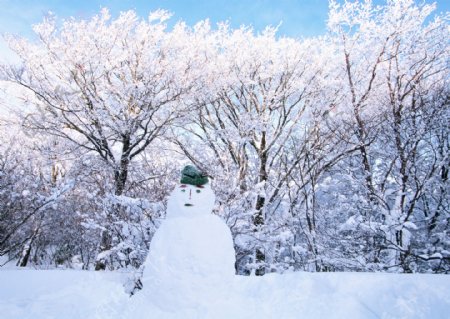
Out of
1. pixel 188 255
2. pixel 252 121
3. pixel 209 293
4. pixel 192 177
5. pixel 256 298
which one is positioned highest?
pixel 252 121

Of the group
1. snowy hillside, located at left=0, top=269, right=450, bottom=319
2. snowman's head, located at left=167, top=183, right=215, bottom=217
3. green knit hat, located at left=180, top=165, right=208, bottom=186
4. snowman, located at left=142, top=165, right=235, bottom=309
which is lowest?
snowy hillside, located at left=0, top=269, right=450, bottom=319

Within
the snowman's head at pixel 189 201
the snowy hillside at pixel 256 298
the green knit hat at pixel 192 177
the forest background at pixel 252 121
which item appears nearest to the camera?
the snowy hillside at pixel 256 298

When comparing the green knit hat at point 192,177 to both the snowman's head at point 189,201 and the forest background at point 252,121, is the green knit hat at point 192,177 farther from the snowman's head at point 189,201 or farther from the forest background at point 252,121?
the forest background at point 252,121

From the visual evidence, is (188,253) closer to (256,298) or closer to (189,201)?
(189,201)

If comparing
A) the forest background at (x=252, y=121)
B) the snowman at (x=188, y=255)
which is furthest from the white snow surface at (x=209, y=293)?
the forest background at (x=252, y=121)

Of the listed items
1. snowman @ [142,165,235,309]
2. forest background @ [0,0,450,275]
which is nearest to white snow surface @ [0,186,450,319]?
snowman @ [142,165,235,309]

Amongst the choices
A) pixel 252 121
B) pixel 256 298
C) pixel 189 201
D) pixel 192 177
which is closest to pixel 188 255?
pixel 189 201

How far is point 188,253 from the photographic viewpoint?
7.54 feet

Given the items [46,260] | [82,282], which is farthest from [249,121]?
[46,260]

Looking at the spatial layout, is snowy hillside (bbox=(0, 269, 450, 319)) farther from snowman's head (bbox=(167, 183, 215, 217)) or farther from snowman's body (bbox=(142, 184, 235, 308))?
snowman's head (bbox=(167, 183, 215, 217))

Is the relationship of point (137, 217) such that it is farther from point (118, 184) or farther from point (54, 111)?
point (54, 111)

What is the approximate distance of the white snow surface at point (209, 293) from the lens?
7.17 ft

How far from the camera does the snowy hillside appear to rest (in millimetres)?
2172

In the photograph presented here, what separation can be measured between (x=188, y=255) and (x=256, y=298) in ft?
3.13
